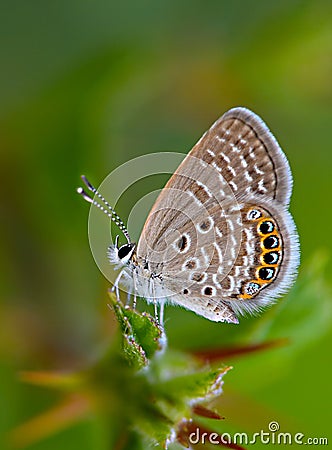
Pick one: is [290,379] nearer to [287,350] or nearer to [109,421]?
[287,350]

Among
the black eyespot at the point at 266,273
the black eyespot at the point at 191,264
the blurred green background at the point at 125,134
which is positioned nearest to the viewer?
the black eyespot at the point at 266,273

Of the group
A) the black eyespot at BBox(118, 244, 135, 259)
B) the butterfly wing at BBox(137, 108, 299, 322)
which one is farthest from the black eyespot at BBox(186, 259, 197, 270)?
the black eyespot at BBox(118, 244, 135, 259)

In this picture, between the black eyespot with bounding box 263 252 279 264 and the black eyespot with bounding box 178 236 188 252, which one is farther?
the black eyespot with bounding box 178 236 188 252

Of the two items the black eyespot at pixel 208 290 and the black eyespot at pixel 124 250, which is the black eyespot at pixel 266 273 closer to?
the black eyespot at pixel 208 290

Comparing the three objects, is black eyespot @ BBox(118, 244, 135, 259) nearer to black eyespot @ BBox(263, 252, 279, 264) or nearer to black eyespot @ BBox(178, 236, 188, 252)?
black eyespot @ BBox(178, 236, 188, 252)

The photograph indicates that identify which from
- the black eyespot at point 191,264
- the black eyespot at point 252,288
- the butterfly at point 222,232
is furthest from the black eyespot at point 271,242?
the black eyespot at point 191,264

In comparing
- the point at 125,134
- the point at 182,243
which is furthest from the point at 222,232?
the point at 125,134
